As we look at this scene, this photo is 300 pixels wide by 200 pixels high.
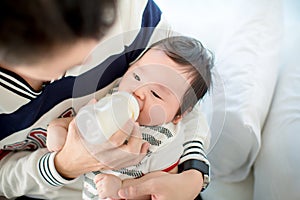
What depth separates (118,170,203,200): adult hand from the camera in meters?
0.75

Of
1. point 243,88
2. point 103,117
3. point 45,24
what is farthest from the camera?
point 243,88

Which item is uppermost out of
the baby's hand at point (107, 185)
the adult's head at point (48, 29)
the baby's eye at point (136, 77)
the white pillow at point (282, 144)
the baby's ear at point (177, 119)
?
the adult's head at point (48, 29)

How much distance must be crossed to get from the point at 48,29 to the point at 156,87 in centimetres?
43

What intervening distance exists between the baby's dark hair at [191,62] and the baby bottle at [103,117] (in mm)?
116

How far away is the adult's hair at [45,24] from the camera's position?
14.5 inches

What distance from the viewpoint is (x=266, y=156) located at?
974 millimetres

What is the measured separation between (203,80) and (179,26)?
1.35ft

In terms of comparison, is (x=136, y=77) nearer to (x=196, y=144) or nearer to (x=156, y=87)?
(x=156, y=87)

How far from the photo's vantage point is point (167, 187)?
783 millimetres

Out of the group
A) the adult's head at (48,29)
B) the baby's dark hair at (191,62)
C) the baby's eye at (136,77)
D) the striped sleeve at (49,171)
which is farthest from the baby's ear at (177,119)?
the adult's head at (48,29)

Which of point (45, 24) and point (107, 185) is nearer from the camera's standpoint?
point (45, 24)

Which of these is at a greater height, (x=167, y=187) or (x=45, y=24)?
(x=45, y=24)

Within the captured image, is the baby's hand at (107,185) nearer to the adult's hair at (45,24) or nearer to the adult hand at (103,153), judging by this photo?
the adult hand at (103,153)

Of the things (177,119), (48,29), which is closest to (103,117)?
(177,119)
